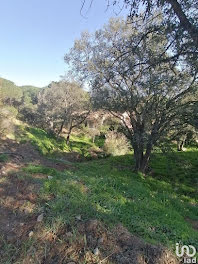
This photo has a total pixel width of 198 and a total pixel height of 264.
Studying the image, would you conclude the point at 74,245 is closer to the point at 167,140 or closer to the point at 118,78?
the point at 167,140

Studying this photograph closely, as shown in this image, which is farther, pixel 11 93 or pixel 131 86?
pixel 11 93

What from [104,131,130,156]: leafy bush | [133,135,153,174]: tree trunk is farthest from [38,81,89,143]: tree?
[133,135,153,174]: tree trunk

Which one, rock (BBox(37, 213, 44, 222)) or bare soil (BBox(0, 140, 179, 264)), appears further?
rock (BBox(37, 213, 44, 222))

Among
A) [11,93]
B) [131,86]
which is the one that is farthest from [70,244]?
[11,93]

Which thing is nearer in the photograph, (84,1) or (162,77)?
(84,1)

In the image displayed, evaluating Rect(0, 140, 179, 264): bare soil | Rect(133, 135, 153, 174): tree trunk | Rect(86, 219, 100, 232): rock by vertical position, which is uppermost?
Rect(133, 135, 153, 174): tree trunk

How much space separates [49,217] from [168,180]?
32.3 ft

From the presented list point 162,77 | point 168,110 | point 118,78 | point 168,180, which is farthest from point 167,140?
point 118,78

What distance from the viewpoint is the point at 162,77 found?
353 inches

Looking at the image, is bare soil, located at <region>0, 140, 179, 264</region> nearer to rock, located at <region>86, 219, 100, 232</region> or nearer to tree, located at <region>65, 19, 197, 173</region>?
rock, located at <region>86, 219, 100, 232</region>

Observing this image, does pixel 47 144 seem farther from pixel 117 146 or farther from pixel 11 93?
pixel 11 93

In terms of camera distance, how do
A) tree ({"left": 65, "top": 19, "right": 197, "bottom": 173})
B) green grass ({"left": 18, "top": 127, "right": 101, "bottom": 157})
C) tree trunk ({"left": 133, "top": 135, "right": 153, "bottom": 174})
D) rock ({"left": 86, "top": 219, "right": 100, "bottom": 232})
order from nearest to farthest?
rock ({"left": 86, "top": 219, "right": 100, "bottom": 232}), tree ({"left": 65, "top": 19, "right": 197, "bottom": 173}), tree trunk ({"left": 133, "top": 135, "right": 153, "bottom": 174}), green grass ({"left": 18, "top": 127, "right": 101, "bottom": 157})

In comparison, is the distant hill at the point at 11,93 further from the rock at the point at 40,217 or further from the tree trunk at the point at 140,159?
the rock at the point at 40,217

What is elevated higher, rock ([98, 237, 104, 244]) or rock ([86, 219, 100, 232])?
rock ([86, 219, 100, 232])
